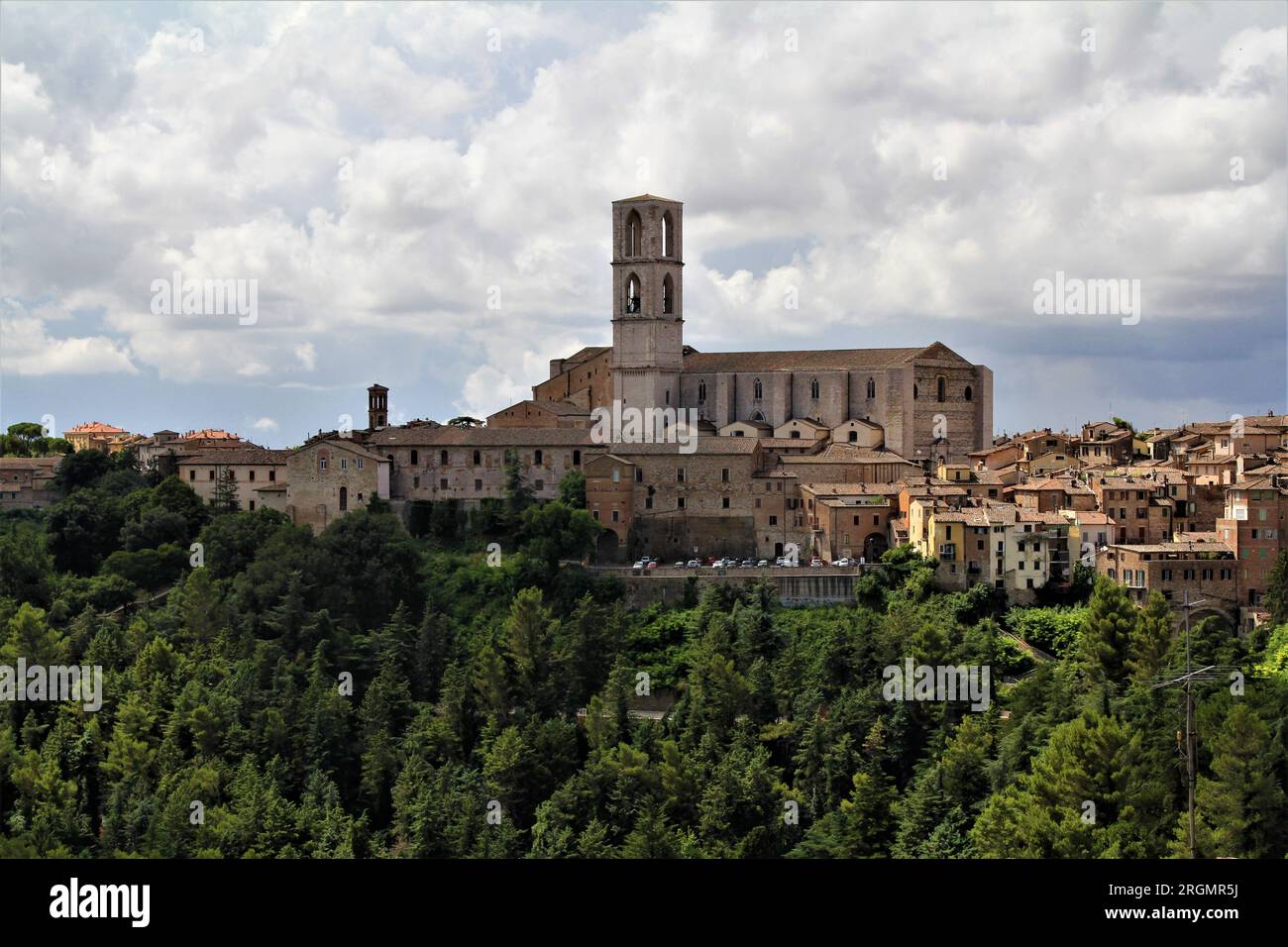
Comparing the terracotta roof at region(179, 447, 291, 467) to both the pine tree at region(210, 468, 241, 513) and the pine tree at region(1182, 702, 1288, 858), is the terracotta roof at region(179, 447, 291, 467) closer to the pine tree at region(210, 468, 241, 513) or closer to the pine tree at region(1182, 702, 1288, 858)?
the pine tree at region(210, 468, 241, 513)

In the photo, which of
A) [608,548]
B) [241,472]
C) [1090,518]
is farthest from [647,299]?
[1090,518]

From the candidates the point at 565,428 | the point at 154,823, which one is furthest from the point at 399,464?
the point at 154,823

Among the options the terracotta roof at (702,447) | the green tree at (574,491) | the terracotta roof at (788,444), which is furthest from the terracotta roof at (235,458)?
the terracotta roof at (788,444)

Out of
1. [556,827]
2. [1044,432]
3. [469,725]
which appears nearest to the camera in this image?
[556,827]

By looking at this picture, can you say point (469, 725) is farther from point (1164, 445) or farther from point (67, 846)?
point (1164, 445)

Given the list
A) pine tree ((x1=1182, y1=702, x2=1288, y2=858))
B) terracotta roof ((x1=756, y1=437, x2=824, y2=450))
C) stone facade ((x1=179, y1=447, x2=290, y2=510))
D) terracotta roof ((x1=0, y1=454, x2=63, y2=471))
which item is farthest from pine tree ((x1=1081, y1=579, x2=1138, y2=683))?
terracotta roof ((x1=0, y1=454, x2=63, y2=471))
